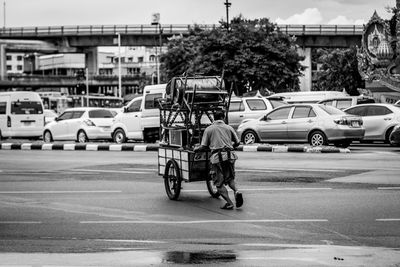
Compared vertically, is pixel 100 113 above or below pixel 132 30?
below

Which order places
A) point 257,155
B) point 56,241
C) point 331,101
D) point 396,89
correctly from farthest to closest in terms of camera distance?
point 396,89
point 331,101
point 257,155
point 56,241

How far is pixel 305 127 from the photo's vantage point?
2852cm

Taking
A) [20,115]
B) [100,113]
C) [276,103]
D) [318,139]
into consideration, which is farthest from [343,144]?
[20,115]

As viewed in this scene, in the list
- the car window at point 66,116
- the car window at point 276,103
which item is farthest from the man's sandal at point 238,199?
the car window at point 66,116

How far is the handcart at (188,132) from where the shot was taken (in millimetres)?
14625

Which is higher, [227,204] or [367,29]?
[367,29]

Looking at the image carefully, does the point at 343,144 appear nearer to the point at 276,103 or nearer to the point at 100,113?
the point at 276,103

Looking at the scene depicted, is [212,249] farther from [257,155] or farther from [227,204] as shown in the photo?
[257,155]

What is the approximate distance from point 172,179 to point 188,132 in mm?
1065

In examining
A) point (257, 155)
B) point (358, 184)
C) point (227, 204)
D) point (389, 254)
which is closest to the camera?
point (389, 254)

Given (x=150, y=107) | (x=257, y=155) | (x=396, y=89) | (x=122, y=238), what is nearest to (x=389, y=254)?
→ (x=122, y=238)

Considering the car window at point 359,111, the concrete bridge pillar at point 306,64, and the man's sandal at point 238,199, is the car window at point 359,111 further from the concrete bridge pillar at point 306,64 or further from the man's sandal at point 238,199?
the concrete bridge pillar at point 306,64

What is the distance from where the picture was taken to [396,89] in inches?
2003

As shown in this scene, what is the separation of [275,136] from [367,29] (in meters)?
26.1
